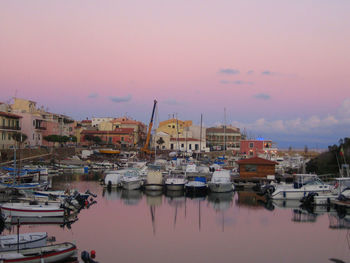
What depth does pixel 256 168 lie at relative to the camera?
41.0m

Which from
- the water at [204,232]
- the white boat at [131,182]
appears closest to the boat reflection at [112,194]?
the white boat at [131,182]

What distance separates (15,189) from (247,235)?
18.9 meters

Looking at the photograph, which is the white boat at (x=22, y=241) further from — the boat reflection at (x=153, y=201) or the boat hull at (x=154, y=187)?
the boat hull at (x=154, y=187)

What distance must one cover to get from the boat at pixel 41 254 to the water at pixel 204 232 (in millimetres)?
1367

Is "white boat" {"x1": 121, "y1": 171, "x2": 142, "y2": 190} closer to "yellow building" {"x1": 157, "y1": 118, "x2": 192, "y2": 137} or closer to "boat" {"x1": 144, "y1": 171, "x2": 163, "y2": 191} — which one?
"boat" {"x1": 144, "y1": 171, "x2": 163, "y2": 191}

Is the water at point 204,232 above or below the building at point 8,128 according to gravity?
below

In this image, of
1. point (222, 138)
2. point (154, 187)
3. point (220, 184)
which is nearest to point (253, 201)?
point (220, 184)

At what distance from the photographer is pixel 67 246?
1555cm

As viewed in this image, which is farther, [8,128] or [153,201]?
[8,128]

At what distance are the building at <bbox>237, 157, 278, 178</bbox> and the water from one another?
10983mm

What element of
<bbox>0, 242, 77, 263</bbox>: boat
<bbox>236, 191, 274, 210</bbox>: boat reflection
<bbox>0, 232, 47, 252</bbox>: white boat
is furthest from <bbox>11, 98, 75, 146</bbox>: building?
<bbox>0, 242, 77, 263</bbox>: boat

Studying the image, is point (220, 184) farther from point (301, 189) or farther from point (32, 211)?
point (32, 211)

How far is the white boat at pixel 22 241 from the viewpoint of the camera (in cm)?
1560

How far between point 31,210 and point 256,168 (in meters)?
24.8
